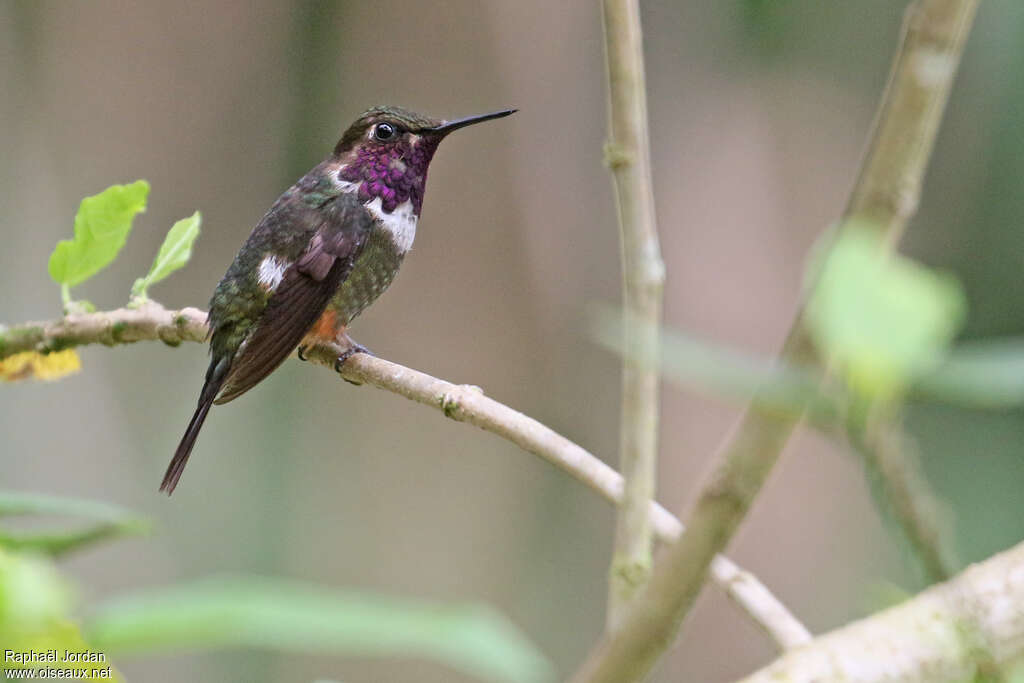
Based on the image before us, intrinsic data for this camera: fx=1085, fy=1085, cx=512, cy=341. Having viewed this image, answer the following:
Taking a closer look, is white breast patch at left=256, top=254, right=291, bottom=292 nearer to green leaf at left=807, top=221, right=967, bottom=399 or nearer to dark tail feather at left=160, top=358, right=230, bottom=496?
dark tail feather at left=160, top=358, right=230, bottom=496

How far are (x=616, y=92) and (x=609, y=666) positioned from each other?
46 centimetres

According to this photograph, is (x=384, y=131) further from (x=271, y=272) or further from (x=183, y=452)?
(x=183, y=452)

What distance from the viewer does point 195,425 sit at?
195 centimetres

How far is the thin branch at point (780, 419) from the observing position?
0.31m

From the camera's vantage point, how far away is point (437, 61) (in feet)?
16.4

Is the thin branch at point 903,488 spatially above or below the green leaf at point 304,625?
above

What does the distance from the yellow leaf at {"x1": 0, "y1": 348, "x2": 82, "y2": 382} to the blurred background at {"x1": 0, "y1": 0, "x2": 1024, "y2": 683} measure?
2831mm

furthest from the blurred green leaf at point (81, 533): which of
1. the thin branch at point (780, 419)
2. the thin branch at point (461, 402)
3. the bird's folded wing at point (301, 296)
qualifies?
the bird's folded wing at point (301, 296)

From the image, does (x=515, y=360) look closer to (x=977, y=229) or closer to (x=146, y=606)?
(x=977, y=229)

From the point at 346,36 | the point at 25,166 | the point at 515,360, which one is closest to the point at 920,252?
the point at 515,360

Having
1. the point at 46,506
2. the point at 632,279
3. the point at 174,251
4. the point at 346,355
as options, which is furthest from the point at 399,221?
the point at 46,506

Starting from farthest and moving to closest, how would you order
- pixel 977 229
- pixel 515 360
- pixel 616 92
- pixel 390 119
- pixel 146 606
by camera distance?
pixel 515 360 → pixel 977 229 → pixel 390 119 → pixel 616 92 → pixel 146 606

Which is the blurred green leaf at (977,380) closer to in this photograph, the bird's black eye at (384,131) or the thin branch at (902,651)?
the thin branch at (902,651)


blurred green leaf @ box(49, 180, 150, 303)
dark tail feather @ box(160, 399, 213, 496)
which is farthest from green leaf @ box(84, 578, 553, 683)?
dark tail feather @ box(160, 399, 213, 496)
